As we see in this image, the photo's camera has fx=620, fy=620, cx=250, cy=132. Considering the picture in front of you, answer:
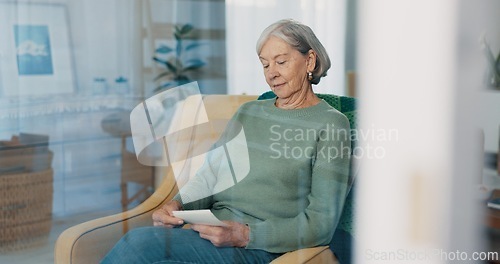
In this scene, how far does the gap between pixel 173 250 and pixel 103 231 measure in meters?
0.22

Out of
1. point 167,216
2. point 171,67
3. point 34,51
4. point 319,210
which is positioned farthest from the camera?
point 34,51

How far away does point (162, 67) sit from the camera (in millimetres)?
1571

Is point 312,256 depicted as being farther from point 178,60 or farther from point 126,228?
point 178,60

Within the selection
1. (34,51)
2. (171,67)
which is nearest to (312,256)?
(171,67)

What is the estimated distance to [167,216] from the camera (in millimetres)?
1399

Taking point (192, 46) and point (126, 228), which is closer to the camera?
point (126, 228)

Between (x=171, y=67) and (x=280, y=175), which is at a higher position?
(x=171, y=67)

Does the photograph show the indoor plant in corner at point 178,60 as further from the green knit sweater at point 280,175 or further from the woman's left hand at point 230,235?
the woman's left hand at point 230,235

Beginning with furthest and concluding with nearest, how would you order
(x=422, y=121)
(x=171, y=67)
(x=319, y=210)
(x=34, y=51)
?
(x=34, y=51) < (x=171, y=67) < (x=319, y=210) < (x=422, y=121)

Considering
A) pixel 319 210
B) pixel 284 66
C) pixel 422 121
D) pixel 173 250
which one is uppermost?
pixel 284 66

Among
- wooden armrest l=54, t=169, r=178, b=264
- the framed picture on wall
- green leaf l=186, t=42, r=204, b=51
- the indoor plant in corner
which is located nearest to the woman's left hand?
wooden armrest l=54, t=169, r=178, b=264

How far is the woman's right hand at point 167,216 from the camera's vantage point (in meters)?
1.38

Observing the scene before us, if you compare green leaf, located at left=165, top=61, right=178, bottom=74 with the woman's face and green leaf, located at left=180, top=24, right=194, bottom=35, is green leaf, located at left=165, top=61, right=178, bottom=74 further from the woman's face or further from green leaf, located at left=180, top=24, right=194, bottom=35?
the woman's face

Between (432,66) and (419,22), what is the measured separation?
3.4 inches
